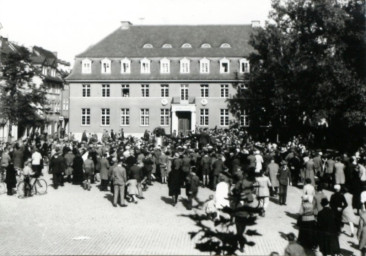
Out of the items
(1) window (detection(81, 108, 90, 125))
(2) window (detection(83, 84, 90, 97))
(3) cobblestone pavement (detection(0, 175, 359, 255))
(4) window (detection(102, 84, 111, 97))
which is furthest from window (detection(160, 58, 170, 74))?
(3) cobblestone pavement (detection(0, 175, 359, 255))

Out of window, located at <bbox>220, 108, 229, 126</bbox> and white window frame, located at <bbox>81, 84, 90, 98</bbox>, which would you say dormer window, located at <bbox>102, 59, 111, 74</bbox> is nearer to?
white window frame, located at <bbox>81, 84, 90, 98</bbox>

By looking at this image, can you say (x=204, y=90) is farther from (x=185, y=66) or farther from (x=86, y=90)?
(x=86, y=90)

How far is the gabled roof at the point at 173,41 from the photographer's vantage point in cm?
5594

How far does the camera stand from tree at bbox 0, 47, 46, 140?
4619 centimetres

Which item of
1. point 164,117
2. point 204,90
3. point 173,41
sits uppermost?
point 173,41

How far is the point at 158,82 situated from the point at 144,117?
3972 millimetres

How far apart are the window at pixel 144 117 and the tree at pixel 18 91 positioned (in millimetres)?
10581

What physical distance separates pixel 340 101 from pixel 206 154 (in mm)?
13536

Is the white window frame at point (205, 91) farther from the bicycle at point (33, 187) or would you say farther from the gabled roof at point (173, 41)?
the bicycle at point (33, 187)

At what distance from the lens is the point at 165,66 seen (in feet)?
183

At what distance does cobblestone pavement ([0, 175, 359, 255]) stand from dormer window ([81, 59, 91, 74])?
36.2 metres

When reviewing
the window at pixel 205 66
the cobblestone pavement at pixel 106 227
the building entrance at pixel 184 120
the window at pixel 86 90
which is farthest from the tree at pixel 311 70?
the window at pixel 86 90

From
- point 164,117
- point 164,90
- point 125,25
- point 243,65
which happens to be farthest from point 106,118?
point 243,65

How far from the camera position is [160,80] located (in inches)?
2167
